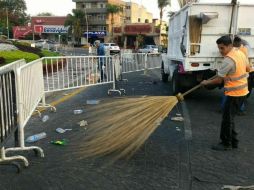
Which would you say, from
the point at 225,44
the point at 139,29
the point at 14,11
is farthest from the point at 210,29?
the point at 14,11

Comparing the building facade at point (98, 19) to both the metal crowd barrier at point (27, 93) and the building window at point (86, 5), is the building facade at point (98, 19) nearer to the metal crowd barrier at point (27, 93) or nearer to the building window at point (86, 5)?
the building window at point (86, 5)

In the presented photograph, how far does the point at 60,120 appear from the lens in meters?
7.82

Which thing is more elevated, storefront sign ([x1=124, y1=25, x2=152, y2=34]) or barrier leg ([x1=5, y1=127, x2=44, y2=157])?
storefront sign ([x1=124, y1=25, x2=152, y2=34])

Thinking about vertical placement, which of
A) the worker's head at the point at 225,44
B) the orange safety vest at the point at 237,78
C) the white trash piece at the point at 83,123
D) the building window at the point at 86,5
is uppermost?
the building window at the point at 86,5

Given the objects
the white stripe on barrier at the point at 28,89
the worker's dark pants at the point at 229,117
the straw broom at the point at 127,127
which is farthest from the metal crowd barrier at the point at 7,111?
the worker's dark pants at the point at 229,117

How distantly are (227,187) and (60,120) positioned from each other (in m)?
4.15

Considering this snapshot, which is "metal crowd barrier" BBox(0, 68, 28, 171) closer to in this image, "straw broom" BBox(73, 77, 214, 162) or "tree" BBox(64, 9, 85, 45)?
"straw broom" BBox(73, 77, 214, 162)

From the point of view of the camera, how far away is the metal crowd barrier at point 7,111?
15.5 ft

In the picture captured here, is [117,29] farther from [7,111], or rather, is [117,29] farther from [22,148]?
Result: [7,111]

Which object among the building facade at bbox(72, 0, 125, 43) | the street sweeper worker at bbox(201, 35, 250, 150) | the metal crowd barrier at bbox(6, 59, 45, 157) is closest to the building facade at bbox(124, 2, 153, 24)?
the building facade at bbox(72, 0, 125, 43)

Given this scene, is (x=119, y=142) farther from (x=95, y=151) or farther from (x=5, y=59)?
(x=5, y=59)

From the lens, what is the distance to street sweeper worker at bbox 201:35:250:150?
5660 mm

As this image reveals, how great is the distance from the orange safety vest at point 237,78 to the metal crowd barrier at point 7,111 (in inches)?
114

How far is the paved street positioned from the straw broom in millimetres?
187
